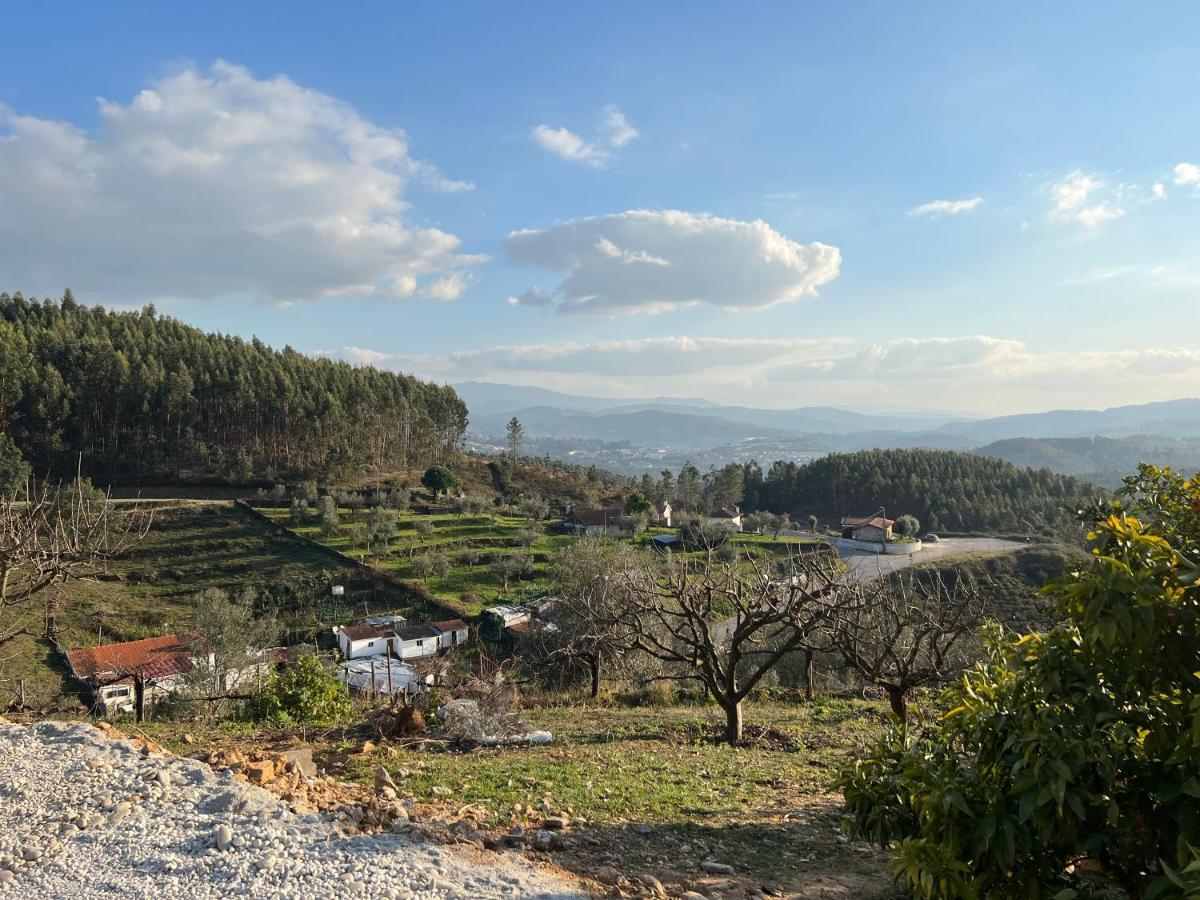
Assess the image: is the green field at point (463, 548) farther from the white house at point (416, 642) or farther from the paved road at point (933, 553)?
the paved road at point (933, 553)

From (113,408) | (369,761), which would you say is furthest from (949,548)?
(113,408)

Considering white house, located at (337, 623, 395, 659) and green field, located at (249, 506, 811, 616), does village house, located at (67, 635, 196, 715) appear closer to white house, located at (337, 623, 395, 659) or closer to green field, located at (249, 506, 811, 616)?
white house, located at (337, 623, 395, 659)

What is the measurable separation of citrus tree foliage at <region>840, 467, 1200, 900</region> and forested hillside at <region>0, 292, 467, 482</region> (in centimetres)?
5752

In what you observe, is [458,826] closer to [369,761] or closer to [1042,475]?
[369,761]

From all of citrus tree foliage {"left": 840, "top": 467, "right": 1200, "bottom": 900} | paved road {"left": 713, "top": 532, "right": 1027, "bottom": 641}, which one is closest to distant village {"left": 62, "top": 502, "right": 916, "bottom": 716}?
citrus tree foliage {"left": 840, "top": 467, "right": 1200, "bottom": 900}

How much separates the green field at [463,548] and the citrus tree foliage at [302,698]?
24.3m

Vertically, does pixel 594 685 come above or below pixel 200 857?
below

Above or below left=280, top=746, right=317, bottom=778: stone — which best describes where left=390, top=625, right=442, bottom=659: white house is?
below

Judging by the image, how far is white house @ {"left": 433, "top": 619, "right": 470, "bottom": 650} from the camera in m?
30.0

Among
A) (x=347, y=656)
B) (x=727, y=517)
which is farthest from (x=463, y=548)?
(x=727, y=517)

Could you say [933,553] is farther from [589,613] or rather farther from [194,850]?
[194,850]

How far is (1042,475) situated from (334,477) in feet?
252

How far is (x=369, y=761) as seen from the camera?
7.47 meters

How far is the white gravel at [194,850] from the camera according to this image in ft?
14.7
